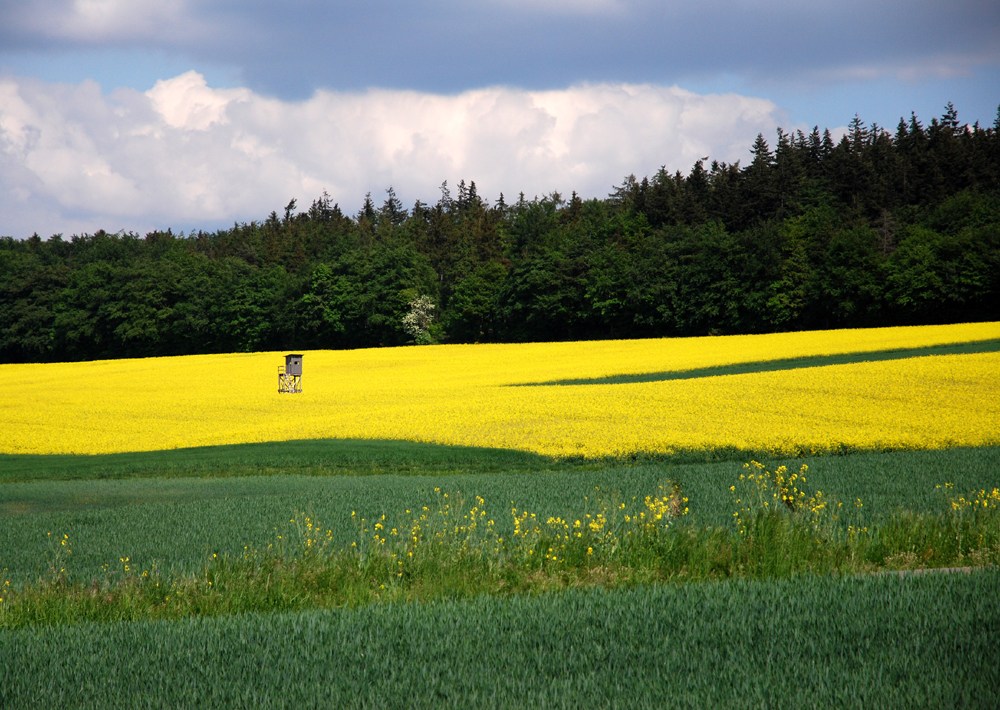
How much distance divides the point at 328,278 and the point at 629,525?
8233 cm

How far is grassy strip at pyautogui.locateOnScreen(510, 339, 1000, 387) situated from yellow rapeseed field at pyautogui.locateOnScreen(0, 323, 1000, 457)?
0.78 metres

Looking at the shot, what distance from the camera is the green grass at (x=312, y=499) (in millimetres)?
10391

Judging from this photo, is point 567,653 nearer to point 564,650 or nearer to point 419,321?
point 564,650

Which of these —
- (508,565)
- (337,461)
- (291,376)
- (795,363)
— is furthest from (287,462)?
(795,363)

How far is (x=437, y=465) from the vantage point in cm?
2036

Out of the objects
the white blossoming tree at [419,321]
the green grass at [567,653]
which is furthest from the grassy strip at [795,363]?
the white blossoming tree at [419,321]

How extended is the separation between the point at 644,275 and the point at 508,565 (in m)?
68.1

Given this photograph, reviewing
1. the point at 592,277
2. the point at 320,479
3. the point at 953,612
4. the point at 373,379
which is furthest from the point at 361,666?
the point at 592,277

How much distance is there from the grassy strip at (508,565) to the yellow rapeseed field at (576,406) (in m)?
11.6

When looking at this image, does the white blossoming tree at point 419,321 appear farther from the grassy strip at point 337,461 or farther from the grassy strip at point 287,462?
the grassy strip at point 337,461

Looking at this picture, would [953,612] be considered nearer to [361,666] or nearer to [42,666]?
[361,666]

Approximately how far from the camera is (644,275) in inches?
2899

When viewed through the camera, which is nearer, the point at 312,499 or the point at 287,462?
the point at 312,499

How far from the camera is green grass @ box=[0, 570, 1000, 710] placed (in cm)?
459
